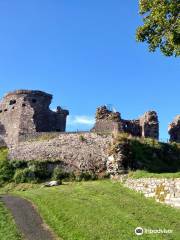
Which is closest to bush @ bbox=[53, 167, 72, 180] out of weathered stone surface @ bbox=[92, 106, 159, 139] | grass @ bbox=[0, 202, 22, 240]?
weathered stone surface @ bbox=[92, 106, 159, 139]

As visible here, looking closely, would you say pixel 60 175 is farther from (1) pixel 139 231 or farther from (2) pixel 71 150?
(1) pixel 139 231

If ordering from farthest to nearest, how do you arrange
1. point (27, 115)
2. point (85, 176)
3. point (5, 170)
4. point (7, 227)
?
point (27, 115), point (5, 170), point (85, 176), point (7, 227)

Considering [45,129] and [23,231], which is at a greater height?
[45,129]

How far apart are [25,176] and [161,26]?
1781 centimetres

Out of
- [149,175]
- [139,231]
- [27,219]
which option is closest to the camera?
[139,231]

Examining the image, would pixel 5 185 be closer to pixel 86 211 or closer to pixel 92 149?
pixel 92 149

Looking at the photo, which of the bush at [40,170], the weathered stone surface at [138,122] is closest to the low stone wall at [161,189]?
the bush at [40,170]

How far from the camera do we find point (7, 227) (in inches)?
848

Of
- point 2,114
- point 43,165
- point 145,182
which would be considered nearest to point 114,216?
point 145,182

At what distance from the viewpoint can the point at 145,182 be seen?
94.5 ft

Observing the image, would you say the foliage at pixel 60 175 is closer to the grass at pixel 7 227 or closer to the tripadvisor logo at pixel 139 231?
the grass at pixel 7 227

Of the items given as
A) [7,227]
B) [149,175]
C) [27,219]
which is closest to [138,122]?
[149,175]

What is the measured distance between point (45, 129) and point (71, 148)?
8635 mm

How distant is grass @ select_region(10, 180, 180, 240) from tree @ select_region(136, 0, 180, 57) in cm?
878
